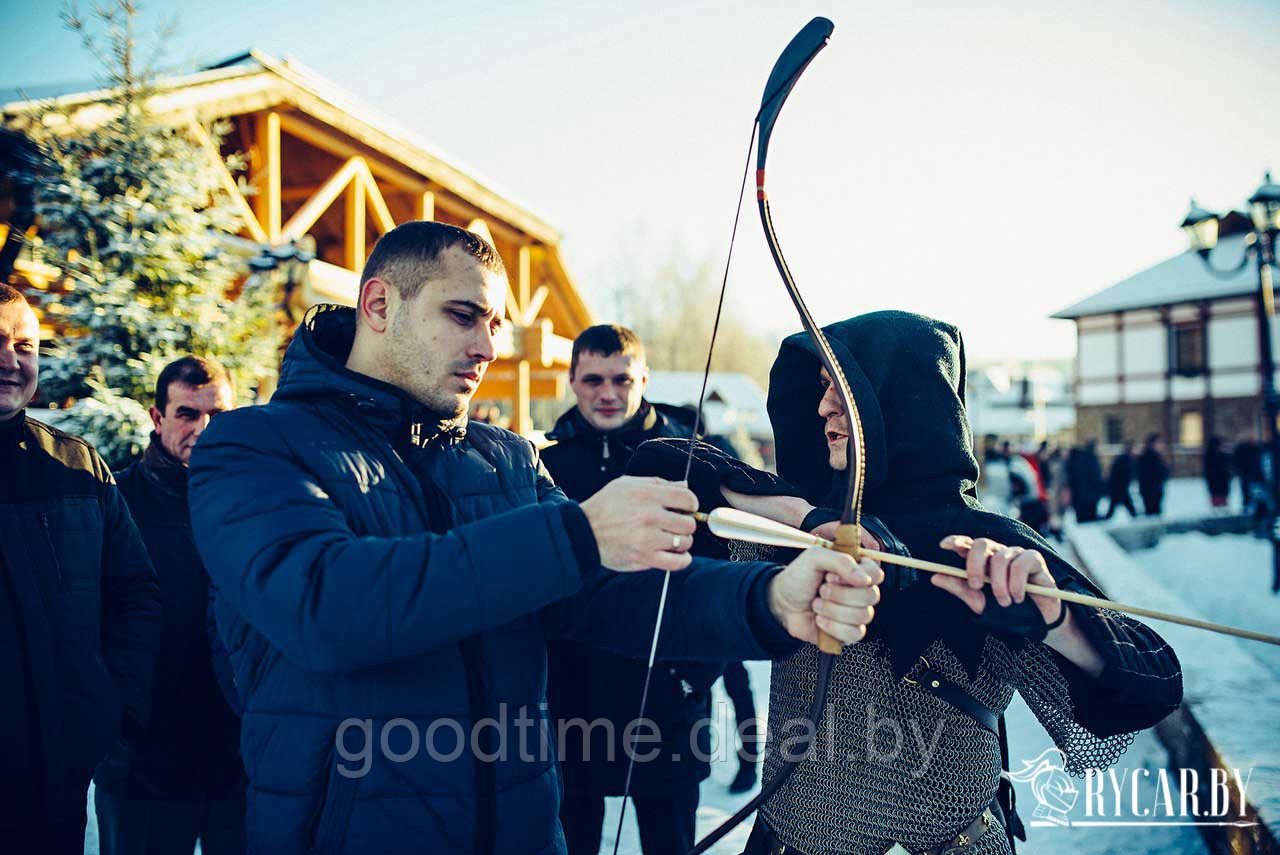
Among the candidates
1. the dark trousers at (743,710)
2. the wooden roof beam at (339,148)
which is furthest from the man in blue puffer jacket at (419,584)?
the wooden roof beam at (339,148)

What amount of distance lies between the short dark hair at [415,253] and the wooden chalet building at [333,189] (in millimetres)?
4614

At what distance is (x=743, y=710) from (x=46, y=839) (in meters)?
3.19

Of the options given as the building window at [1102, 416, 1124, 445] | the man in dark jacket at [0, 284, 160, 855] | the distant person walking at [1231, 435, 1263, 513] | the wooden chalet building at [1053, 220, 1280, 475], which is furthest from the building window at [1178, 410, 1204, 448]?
the man in dark jacket at [0, 284, 160, 855]

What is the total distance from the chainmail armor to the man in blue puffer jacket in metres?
0.38

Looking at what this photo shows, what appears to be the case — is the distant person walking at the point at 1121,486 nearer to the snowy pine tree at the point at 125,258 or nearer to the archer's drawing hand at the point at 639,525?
the snowy pine tree at the point at 125,258

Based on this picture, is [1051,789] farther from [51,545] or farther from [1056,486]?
[1056,486]

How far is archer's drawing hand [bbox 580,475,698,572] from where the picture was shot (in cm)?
134

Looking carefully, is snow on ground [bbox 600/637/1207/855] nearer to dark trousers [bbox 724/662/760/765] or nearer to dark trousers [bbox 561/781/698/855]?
dark trousers [bbox 724/662/760/765]

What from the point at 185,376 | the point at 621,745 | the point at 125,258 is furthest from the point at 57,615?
the point at 125,258

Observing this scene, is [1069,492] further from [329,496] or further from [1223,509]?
[329,496]

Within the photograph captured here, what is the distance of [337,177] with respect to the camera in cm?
893

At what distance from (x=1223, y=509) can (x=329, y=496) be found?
758 inches

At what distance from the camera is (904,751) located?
1.73 meters

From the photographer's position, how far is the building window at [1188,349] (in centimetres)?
2784
